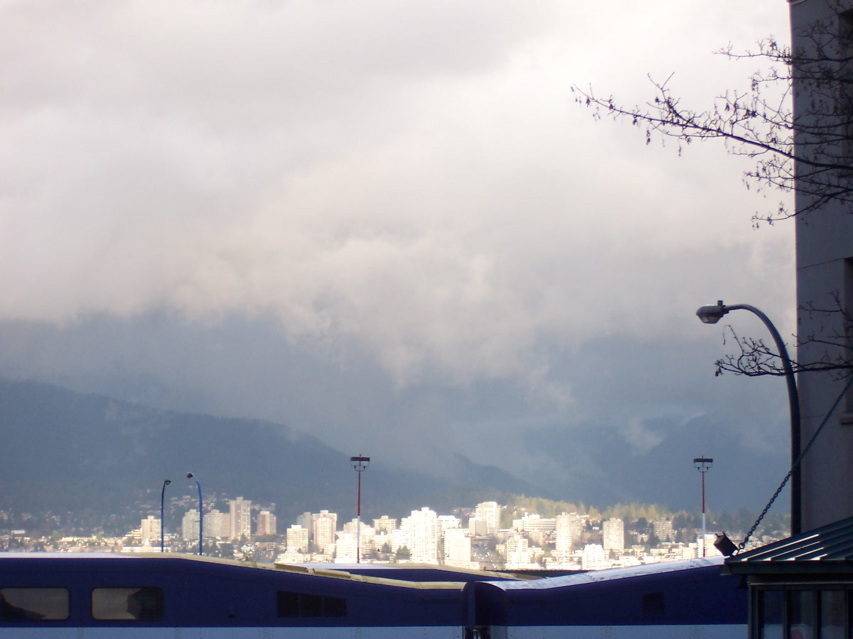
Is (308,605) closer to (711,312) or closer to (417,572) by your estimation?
(417,572)

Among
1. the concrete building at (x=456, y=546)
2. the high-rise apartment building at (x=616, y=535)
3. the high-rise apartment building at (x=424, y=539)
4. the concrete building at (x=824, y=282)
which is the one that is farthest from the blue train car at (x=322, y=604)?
the high-rise apartment building at (x=616, y=535)

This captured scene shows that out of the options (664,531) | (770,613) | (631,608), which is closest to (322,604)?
(631,608)

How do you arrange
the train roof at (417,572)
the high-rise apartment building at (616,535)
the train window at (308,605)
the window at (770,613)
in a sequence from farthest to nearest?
the high-rise apartment building at (616,535) → the train roof at (417,572) → the train window at (308,605) → the window at (770,613)

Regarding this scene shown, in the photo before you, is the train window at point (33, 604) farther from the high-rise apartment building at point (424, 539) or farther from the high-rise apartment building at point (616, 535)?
the high-rise apartment building at point (616, 535)

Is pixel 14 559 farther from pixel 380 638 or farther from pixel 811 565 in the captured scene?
pixel 811 565

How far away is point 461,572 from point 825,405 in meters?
7.34

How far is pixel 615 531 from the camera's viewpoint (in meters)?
181

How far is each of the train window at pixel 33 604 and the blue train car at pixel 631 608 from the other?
733 cm

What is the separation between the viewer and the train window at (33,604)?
1992cm

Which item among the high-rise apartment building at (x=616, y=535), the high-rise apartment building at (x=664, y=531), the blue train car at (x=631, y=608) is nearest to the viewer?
the blue train car at (x=631, y=608)

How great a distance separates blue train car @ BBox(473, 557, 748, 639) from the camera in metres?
20.1

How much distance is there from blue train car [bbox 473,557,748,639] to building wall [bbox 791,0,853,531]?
6.47ft

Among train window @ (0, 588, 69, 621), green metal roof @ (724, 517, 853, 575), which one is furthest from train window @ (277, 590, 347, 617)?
green metal roof @ (724, 517, 853, 575)

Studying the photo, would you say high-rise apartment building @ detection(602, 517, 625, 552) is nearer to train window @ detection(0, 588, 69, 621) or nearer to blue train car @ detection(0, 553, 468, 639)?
blue train car @ detection(0, 553, 468, 639)
